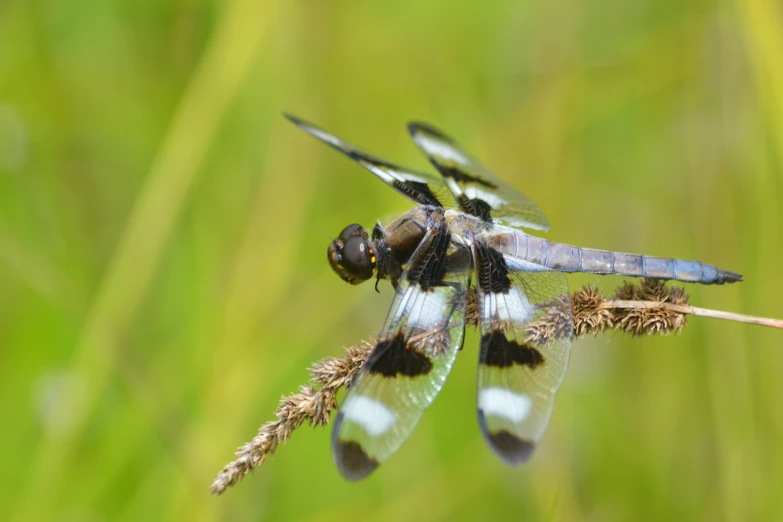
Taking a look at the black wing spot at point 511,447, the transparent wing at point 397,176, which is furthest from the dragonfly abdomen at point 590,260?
the black wing spot at point 511,447

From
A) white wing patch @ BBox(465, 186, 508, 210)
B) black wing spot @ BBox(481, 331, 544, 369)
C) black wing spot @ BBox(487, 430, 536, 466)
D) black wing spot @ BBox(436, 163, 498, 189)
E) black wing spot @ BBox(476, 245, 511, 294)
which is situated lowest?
black wing spot @ BBox(487, 430, 536, 466)

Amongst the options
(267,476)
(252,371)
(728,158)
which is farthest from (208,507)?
(728,158)

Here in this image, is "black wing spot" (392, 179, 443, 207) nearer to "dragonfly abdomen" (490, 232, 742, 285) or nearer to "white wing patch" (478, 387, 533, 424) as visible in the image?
"dragonfly abdomen" (490, 232, 742, 285)

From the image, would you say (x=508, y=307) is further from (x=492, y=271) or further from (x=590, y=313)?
(x=590, y=313)

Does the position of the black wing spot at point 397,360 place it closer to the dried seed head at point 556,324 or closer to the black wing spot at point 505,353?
the black wing spot at point 505,353

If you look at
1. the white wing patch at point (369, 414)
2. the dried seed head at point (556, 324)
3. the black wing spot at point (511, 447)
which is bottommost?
the white wing patch at point (369, 414)

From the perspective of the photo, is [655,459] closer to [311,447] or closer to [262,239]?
[311,447]

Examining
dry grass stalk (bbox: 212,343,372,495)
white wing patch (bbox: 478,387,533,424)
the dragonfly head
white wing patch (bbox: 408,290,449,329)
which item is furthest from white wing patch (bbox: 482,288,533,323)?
dry grass stalk (bbox: 212,343,372,495)
